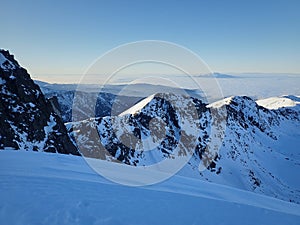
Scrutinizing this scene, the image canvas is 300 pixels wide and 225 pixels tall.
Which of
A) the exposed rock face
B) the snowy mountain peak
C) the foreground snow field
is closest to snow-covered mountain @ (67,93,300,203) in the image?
the exposed rock face

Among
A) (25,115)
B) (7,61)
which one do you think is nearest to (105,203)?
(25,115)

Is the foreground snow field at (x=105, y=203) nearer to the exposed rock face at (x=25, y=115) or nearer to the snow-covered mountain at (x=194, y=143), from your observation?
the exposed rock face at (x=25, y=115)

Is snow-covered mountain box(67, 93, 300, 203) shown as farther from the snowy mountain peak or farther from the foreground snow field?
the foreground snow field

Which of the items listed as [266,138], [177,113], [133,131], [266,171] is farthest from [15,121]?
[266,138]

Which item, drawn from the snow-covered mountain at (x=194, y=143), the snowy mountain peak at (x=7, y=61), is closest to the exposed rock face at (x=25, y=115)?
the snowy mountain peak at (x=7, y=61)

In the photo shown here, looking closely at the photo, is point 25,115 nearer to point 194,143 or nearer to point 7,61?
point 7,61

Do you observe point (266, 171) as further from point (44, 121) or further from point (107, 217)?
point (107, 217)

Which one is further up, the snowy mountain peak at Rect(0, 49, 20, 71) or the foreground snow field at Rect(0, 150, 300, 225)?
the snowy mountain peak at Rect(0, 49, 20, 71)
